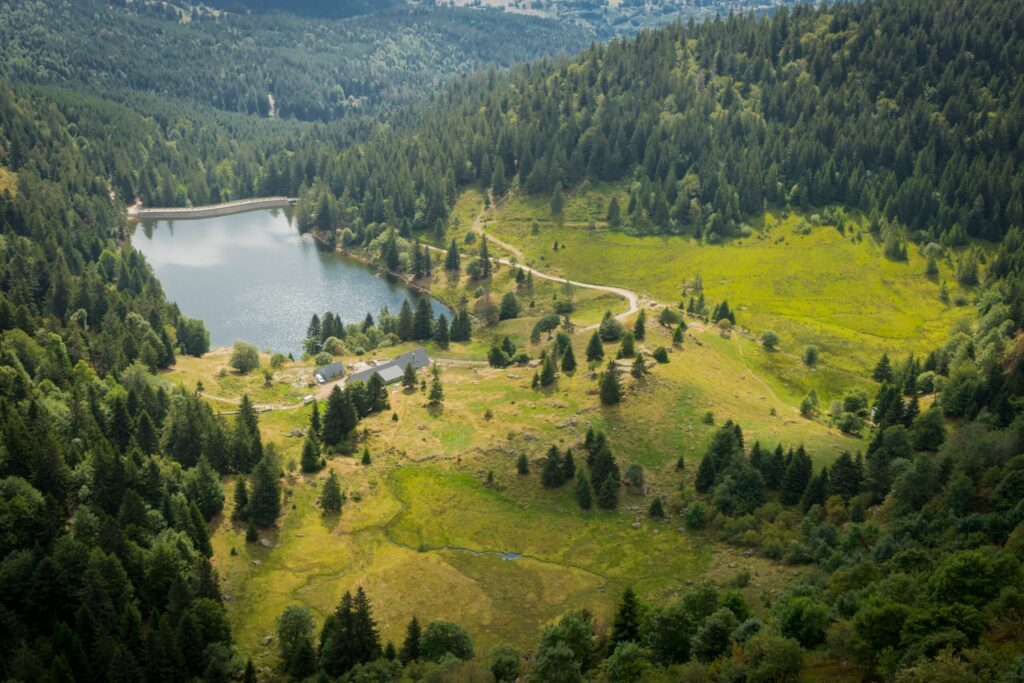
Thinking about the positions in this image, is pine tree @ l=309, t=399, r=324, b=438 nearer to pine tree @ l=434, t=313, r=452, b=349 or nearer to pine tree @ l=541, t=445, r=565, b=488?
pine tree @ l=541, t=445, r=565, b=488

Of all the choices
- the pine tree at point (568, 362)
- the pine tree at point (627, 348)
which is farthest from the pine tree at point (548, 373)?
the pine tree at point (627, 348)

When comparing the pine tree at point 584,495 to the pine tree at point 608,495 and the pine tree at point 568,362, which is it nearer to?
the pine tree at point 608,495

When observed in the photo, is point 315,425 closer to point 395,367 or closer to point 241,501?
point 241,501

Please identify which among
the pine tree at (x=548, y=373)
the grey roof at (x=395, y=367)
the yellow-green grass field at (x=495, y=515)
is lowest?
the yellow-green grass field at (x=495, y=515)

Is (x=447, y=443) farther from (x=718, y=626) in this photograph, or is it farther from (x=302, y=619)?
(x=718, y=626)

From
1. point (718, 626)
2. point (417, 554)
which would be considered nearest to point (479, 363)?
point (417, 554)

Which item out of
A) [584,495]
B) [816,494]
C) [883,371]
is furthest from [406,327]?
[816,494]
